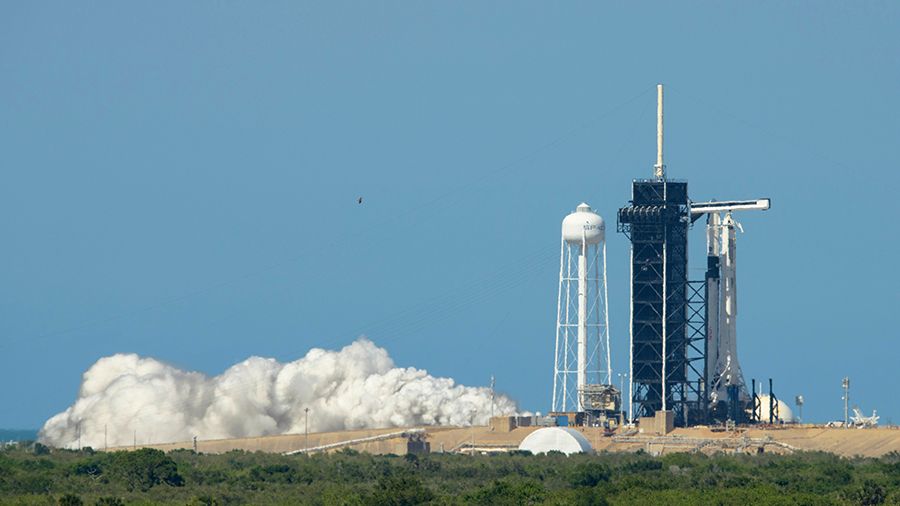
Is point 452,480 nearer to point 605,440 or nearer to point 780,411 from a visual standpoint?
point 605,440

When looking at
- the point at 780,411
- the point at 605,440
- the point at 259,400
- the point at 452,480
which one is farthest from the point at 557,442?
the point at 259,400

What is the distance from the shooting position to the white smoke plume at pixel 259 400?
493 ft

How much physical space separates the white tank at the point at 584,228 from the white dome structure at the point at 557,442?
807 inches

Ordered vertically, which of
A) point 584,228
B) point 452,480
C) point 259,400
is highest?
point 584,228

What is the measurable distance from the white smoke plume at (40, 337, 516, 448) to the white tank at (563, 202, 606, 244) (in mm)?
27487

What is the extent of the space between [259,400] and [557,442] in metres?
51.4

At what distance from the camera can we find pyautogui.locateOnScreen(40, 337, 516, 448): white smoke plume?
493 feet

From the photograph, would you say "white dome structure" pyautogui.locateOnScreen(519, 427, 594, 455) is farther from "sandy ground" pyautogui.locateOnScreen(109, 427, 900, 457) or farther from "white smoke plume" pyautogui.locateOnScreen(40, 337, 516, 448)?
"white smoke plume" pyautogui.locateOnScreen(40, 337, 516, 448)

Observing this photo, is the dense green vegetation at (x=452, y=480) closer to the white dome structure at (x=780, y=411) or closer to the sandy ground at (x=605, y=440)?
the sandy ground at (x=605, y=440)

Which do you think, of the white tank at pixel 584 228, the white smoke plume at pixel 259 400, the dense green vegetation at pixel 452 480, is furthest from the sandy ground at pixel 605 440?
the white tank at pixel 584 228

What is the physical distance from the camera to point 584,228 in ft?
424

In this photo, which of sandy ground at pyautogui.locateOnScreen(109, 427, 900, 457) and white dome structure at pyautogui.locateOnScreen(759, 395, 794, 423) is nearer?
sandy ground at pyautogui.locateOnScreen(109, 427, 900, 457)

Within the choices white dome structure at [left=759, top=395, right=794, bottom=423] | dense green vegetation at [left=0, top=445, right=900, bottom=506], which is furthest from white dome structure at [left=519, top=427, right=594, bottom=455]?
white dome structure at [left=759, top=395, right=794, bottom=423]

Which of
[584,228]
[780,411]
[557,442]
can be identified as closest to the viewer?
[557,442]
